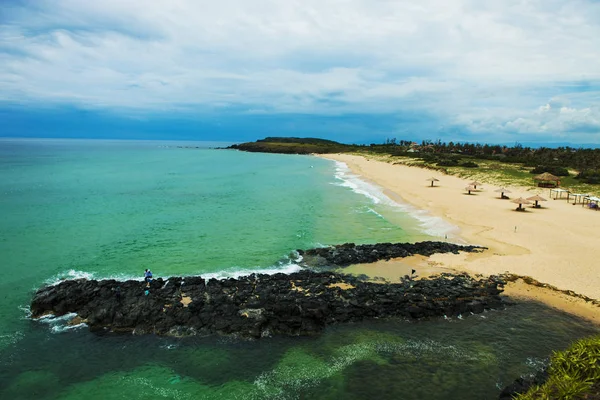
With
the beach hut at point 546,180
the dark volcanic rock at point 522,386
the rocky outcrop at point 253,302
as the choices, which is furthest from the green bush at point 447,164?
the dark volcanic rock at point 522,386

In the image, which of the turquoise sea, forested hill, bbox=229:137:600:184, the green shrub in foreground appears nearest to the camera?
the green shrub in foreground

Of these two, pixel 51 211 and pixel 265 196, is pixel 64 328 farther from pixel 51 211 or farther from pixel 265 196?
pixel 265 196

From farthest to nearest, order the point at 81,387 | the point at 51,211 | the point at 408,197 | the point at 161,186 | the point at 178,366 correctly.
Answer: the point at 161,186 → the point at 408,197 → the point at 51,211 → the point at 178,366 → the point at 81,387

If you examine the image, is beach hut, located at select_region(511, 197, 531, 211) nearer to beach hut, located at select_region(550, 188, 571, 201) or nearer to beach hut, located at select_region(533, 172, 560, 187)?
beach hut, located at select_region(550, 188, 571, 201)

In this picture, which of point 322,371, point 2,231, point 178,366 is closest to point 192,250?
point 178,366

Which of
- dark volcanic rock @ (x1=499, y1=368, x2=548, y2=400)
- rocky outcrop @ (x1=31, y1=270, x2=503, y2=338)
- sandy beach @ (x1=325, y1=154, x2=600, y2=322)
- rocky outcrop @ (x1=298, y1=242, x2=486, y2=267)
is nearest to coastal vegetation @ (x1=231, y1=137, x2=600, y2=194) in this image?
sandy beach @ (x1=325, y1=154, x2=600, y2=322)

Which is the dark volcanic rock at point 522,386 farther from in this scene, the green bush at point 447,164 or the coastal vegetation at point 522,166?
the green bush at point 447,164

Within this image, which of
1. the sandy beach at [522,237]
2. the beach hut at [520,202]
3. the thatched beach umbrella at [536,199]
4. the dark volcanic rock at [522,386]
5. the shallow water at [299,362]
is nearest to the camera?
the dark volcanic rock at [522,386]
